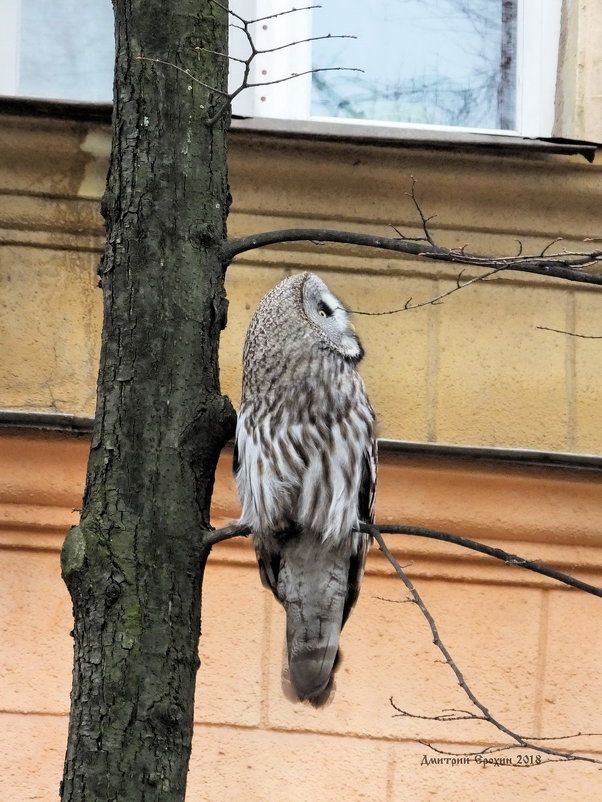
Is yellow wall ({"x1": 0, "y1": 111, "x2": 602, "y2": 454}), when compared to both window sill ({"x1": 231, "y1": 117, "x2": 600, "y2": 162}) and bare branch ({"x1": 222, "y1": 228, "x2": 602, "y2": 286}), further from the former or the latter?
bare branch ({"x1": 222, "y1": 228, "x2": 602, "y2": 286})

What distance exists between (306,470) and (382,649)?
1.15 metres

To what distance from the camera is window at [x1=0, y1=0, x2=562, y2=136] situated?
4703 mm

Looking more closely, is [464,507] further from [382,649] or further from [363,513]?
[363,513]

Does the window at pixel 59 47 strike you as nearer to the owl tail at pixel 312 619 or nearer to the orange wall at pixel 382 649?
the orange wall at pixel 382 649

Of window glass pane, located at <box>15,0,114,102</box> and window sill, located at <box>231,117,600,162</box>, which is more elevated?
window glass pane, located at <box>15,0,114,102</box>

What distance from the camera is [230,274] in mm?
4332

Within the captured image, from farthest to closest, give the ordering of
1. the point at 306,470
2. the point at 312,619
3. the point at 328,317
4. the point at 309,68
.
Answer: the point at 309,68, the point at 328,317, the point at 312,619, the point at 306,470

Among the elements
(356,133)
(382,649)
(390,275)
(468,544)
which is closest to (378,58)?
(356,133)

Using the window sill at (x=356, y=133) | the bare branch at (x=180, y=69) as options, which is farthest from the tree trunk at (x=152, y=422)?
the window sill at (x=356, y=133)

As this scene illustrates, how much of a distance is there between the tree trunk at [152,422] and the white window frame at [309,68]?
5.92 ft

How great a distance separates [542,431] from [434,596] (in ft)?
1.88

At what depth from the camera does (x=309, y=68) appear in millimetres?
4668

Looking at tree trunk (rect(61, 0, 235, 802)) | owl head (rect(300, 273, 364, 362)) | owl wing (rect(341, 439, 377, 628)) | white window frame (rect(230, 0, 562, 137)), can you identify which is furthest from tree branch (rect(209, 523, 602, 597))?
white window frame (rect(230, 0, 562, 137))

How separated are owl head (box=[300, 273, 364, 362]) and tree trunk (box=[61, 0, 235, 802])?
2.19ft
